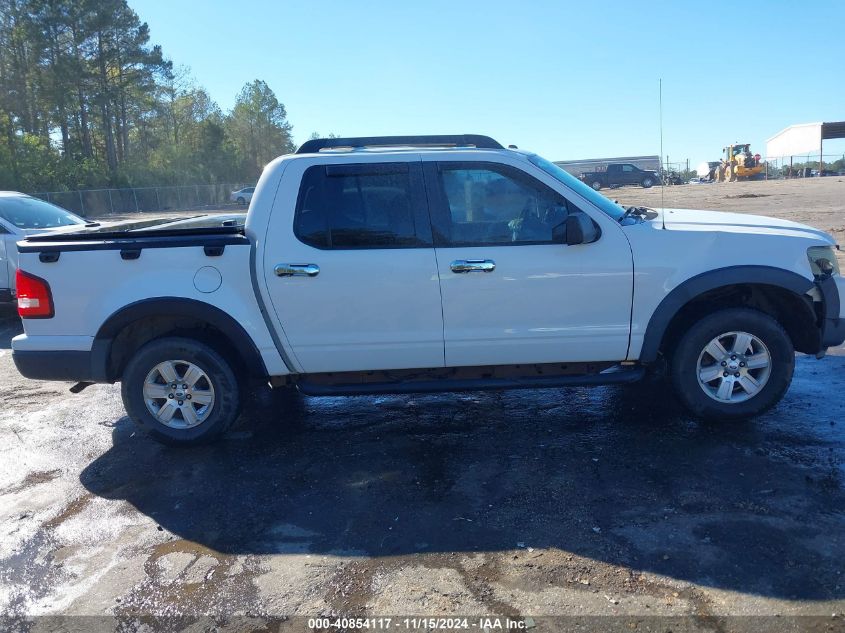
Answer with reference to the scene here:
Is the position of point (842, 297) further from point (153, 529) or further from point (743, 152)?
point (743, 152)

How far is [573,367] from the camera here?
5031 millimetres

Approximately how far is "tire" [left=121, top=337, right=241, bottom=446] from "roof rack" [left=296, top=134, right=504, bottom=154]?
1693mm

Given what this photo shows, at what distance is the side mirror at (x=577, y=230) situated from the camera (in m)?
4.60

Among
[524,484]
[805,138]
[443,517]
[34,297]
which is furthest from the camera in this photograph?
[805,138]

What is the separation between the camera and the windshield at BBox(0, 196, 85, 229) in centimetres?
957

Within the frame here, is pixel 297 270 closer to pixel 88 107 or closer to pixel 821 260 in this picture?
pixel 821 260

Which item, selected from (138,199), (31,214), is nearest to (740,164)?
(138,199)

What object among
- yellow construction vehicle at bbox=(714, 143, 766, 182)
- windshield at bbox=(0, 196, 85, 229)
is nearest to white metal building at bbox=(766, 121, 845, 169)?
yellow construction vehicle at bbox=(714, 143, 766, 182)

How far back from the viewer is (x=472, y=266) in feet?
15.4

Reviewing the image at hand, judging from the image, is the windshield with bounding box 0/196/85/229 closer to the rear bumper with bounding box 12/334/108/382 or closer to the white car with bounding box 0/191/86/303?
the white car with bounding box 0/191/86/303

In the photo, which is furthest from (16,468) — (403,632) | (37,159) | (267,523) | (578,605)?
(37,159)

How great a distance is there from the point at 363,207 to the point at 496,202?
95 cm

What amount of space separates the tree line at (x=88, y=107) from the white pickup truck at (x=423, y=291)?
4269 cm

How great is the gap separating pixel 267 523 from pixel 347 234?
6.60ft
